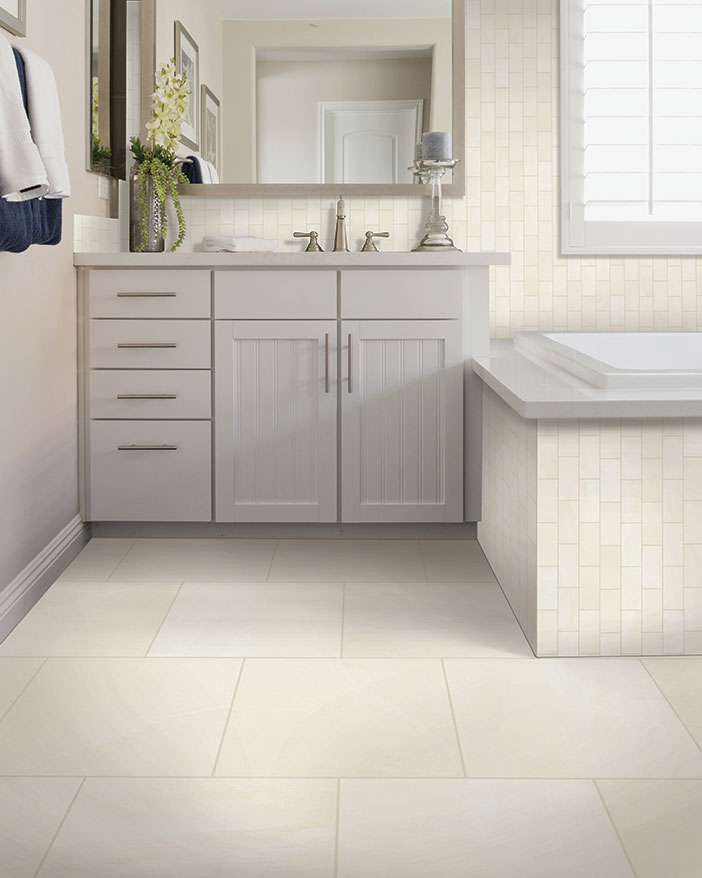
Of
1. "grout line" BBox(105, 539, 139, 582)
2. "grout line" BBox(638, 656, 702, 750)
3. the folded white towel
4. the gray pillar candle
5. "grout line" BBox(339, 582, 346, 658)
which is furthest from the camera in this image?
the gray pillar candle

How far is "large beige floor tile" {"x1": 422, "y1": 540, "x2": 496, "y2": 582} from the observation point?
2797mm

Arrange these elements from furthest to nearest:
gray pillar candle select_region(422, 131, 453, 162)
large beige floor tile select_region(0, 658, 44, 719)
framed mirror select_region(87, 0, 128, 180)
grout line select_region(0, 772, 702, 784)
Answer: gray pillar candle select_region(422, 131, 453, 162) → framed mirror select_region(87, 0, 128, 180) → large beige floor tile select_region(0, 658, 44, 719) → grout line select_region(0, 772, 702, 784)

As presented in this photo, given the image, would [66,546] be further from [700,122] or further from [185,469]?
[700,122]

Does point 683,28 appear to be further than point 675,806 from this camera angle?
Yes

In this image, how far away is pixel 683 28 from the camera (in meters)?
3.53

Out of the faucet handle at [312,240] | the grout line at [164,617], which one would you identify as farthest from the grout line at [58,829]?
the faucet handle at [312,240]

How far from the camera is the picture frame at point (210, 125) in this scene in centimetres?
350

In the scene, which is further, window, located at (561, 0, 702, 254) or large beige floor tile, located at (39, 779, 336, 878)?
window, located at (561, 0, 702, 254)

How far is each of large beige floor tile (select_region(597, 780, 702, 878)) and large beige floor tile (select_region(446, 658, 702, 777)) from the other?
1.8 inches

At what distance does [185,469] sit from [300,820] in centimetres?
176

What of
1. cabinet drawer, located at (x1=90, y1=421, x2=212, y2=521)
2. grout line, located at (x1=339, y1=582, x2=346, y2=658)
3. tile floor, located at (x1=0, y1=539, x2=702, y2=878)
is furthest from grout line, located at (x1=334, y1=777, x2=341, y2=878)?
cabinet drawer, located at (x1=90, y1=421, x2=212, y2=521)

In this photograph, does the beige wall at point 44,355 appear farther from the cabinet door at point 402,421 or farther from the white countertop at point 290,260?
the cabinet door at point 402,421

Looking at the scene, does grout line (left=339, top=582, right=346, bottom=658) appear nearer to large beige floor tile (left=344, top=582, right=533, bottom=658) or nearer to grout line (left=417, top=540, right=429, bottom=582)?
large beige floor tile (left=344, top=582, right=533, bottom=658)

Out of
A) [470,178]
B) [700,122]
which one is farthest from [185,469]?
[700,122]
